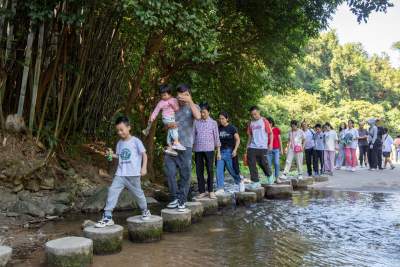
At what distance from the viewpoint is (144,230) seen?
194 inches

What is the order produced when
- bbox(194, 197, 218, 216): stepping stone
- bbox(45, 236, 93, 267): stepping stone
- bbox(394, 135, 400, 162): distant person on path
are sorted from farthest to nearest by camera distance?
1. bbox(394, 135, 400, 162): distant person on path
2. bbox(194, 197, 218, 216): stepping stone
3. bbox(45, 236, 93, 267): stepping stone

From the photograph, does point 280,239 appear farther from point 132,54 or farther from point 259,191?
point 132,54

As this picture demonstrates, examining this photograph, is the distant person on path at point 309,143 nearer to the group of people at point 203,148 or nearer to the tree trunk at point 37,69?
the group of people at point 203,148

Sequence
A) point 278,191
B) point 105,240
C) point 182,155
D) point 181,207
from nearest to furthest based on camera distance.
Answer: point 105,240 < point 181,207 < point 182,155 < point 278,191

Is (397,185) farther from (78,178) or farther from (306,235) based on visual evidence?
(78,178)

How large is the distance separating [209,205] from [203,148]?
88 centimetres

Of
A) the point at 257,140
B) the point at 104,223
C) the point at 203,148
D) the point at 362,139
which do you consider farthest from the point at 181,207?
the point at 362,139

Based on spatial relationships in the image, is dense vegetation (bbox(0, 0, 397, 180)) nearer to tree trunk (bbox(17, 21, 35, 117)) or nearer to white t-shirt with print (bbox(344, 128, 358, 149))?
tree trunk (bbox(17, 21, 35, 117))

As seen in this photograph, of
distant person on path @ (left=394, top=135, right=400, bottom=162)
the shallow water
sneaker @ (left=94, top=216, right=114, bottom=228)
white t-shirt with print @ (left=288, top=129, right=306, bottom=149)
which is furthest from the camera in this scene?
distant person on path @ (left=394, top=135, right=400, bottom=162)

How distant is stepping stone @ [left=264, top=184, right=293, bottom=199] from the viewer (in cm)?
834

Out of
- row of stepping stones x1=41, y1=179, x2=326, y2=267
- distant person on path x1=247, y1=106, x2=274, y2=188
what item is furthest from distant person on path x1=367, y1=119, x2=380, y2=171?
row of stepping stones x1=41, y1=179, x2=326, y2=267

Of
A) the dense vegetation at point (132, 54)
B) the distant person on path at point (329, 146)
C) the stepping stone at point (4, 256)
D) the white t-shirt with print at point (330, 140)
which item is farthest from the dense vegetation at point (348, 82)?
the stepping stone at point (4, 256)

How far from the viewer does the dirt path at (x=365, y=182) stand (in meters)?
9.24

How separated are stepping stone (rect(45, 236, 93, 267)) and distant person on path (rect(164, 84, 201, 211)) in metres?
1.76
